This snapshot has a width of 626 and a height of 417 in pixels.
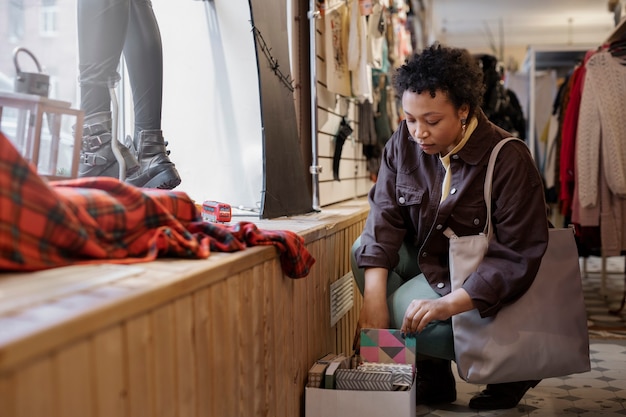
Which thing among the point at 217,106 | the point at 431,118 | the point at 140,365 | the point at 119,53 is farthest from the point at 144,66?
the point at 140,365

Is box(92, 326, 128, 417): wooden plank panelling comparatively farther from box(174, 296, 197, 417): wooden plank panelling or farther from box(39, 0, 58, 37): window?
box(39, 0, 58, 37): window

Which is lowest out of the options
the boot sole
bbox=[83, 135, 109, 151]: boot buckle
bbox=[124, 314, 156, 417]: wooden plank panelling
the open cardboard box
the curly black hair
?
the open cardboard box

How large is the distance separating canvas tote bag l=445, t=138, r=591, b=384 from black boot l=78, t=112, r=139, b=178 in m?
0.99

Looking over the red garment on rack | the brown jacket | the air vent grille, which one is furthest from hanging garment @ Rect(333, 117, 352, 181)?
the red garment on rack

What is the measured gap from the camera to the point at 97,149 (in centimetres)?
195

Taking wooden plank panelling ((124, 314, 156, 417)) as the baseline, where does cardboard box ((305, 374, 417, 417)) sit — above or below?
below

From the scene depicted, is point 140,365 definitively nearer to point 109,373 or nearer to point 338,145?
point 109,373

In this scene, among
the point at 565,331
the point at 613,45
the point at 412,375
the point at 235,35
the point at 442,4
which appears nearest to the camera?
the point at 412,375

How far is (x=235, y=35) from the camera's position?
2604 mm

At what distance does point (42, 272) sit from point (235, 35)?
5.42 feet

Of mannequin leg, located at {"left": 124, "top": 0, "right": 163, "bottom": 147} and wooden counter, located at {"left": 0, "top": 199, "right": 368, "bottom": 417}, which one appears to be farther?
mannequin leg, located at {"left": 124, "top": 0, "right": 163, "bottom": 147}

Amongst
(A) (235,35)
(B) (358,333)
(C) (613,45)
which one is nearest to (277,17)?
(A) (235,35)

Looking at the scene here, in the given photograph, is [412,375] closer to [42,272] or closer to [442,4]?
[42,272]

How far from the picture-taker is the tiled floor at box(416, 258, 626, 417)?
7.72ft
